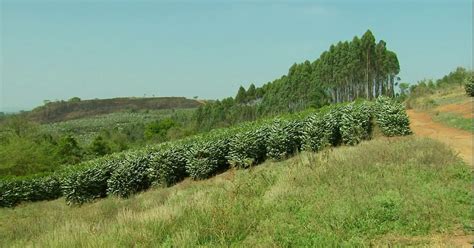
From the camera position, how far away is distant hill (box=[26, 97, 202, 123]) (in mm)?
118875

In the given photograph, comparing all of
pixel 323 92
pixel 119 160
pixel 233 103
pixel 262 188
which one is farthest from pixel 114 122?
pixel 262 188

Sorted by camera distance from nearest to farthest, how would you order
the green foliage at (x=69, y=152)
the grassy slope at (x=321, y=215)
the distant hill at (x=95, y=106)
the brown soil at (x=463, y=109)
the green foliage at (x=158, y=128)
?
the grassy slope at (x=321, y=215) < the brown soil at (x=463, y=109) < the green foliage at (x=69, y=152) < the green foliage at (x=158, y=128) < the distant hill at (x=95, y=106)

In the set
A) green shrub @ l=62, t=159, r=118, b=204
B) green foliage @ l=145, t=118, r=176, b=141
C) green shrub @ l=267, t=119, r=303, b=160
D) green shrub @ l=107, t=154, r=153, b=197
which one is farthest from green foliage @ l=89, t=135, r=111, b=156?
green shrub @ l=267, t=119, r=303, b=160

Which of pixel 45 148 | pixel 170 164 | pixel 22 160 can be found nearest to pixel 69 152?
pixel 45 148

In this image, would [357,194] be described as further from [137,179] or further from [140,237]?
[137,179]

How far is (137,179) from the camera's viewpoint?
19766 millimetres

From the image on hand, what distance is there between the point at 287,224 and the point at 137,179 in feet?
47.6

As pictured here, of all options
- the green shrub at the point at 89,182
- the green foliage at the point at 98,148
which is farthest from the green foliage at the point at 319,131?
the green foliage at the point at 98,148

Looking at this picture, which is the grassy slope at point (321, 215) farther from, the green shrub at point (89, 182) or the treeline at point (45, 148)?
the treeline at point (45, 148)

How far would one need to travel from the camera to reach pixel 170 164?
743 inches

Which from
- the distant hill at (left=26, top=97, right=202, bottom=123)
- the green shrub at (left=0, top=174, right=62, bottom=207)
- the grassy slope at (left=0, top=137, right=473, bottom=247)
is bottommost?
the green shrub at (left=0, top=174, right=62, bottom=207)

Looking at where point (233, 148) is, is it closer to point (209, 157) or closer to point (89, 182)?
point (209, 157)

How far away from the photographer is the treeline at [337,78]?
42.9 m

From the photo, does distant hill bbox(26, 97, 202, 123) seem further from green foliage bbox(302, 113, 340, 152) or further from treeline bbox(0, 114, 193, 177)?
green foliage bbox(302, 113, 340, 152)
